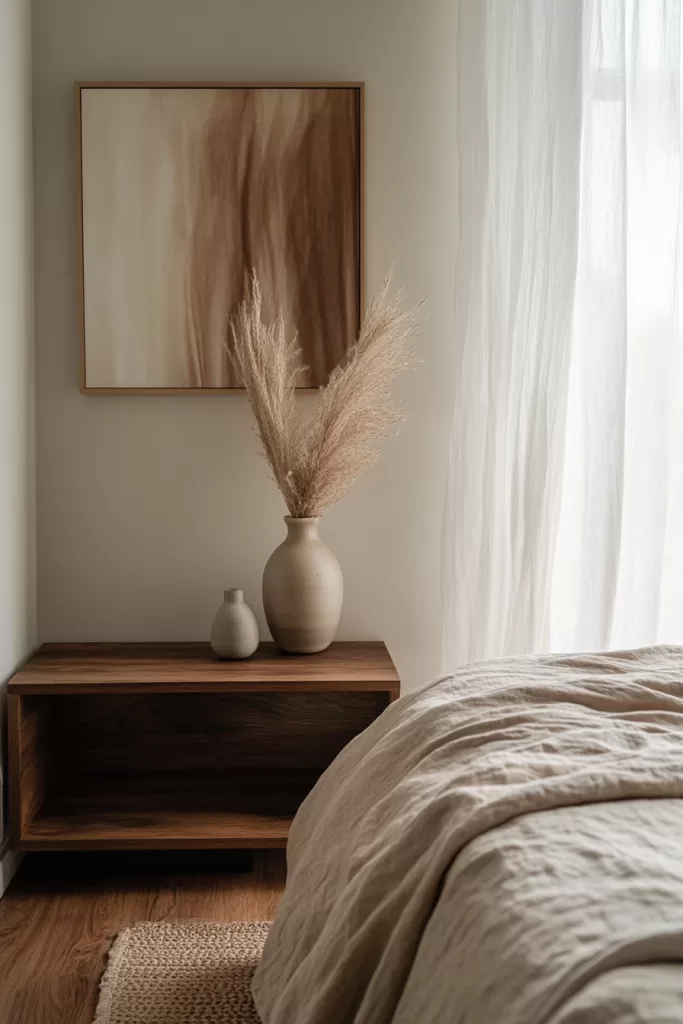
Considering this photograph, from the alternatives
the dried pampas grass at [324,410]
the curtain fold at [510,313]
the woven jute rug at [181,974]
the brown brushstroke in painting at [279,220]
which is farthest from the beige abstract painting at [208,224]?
the woven jute rug at [181,974]

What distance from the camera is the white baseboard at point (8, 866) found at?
2264mm

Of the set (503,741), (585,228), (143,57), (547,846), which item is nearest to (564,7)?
(585,228)

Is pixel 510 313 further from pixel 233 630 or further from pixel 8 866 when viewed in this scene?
pixel 8 866

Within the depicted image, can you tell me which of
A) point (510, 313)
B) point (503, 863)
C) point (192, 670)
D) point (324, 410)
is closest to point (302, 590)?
point (192, 670)

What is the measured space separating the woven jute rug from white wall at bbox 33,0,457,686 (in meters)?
0.86

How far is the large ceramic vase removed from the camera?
2.44 metres

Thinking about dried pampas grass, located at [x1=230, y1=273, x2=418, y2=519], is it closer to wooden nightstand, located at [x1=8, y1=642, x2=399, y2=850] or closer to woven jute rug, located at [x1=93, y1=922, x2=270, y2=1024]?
wooden nightstand, located at [x1=8, y1=642, x2=399, y2=850]

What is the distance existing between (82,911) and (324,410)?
1.30 meters

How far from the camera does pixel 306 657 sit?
97.7 inches

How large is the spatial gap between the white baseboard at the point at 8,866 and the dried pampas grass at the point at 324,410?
3.53 ft

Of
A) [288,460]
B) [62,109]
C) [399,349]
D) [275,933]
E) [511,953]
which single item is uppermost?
[62,109]

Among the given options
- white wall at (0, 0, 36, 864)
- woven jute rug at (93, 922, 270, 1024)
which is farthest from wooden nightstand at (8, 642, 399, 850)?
woven jute rug at (93, 922, 270, 1024)

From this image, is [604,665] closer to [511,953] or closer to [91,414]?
[511,953]

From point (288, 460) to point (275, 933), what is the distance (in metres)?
1.28
